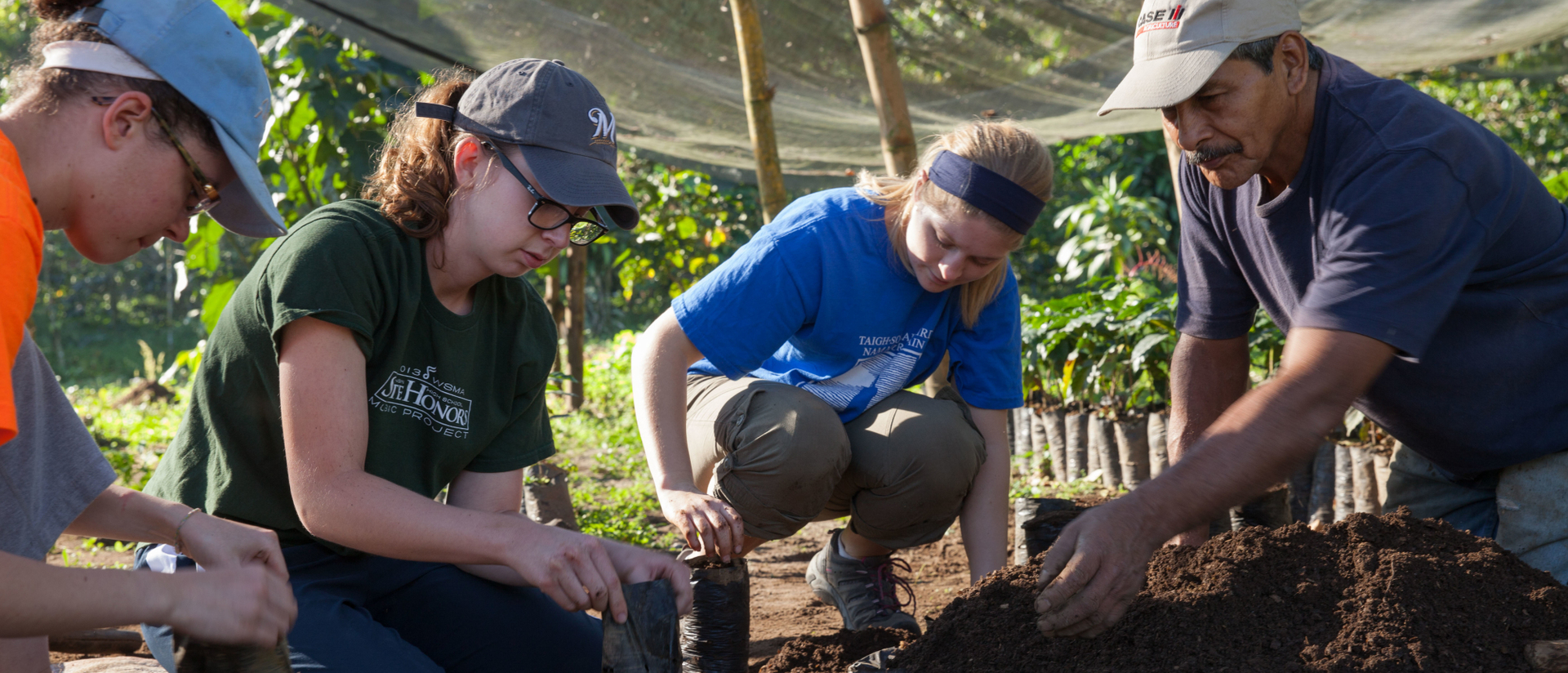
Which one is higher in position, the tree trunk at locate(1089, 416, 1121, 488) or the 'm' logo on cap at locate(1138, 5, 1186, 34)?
the 'm' logo on cap at locate(1138, 5, 1186, 34)

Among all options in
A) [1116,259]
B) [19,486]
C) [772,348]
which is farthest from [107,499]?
[1116,259]

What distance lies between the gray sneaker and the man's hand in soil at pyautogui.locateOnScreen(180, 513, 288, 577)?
Answer: 147cm

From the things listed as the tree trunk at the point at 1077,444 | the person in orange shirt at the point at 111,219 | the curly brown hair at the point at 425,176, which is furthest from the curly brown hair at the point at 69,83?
the tree trunk at the point at 1077,444

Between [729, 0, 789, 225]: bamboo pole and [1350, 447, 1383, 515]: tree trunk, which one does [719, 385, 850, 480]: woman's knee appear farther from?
[1350, 447, 1383, 515]: tree trunk

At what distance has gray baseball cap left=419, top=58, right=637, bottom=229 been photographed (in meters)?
1.83

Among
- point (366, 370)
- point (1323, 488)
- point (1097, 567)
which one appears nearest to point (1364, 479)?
point (1323, 488)

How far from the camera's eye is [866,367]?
8.71 ft

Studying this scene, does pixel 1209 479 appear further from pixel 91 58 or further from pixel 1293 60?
pixel 91 58

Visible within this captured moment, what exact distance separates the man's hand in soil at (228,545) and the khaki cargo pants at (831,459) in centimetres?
112

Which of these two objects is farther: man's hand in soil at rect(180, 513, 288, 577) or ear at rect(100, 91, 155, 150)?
man's hand in soil at rect(180, 513, 288, 577)

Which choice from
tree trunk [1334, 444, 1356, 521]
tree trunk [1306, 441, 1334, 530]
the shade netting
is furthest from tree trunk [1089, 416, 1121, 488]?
the shade netting

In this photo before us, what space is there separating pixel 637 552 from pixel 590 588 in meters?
0.14

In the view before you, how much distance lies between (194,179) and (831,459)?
1.47 metres

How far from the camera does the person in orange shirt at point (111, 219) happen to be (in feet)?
3.82
